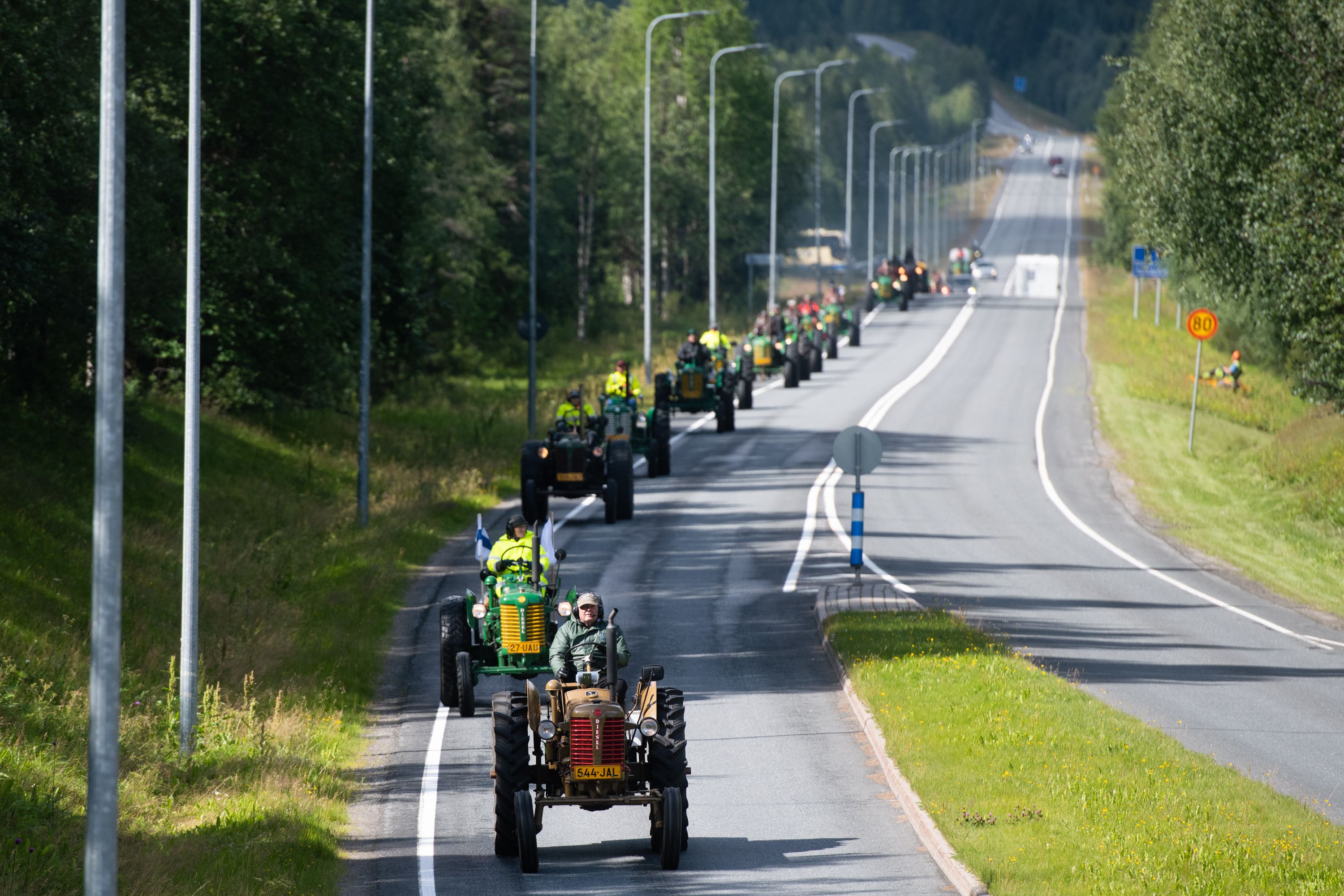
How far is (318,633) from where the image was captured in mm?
20172

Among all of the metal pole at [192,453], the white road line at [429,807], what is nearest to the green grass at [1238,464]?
the white road line at [429,807]

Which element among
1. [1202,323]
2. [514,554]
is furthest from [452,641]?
[1202,323]

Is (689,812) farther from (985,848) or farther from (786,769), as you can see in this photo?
(985,848)

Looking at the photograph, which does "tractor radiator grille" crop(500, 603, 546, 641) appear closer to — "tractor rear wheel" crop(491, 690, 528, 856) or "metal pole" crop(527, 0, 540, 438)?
"tractor rear wheel" crop(491, 690, 528, 856)

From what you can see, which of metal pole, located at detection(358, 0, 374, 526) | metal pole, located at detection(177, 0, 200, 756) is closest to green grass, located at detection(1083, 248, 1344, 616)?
metal pole, located at detection(358, 0, 374, 526)

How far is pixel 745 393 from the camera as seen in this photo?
147ft

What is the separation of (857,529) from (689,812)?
10.9m

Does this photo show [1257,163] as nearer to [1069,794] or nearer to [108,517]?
[1069,794]

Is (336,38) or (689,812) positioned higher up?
(336,38)

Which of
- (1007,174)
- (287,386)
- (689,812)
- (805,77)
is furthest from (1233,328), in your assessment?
(1007,174)

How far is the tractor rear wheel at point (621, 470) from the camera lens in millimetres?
28531

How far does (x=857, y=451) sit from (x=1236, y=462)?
18.1 meters

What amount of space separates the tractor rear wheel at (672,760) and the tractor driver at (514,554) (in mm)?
4984

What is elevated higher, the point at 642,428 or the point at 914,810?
the point at 642,428
